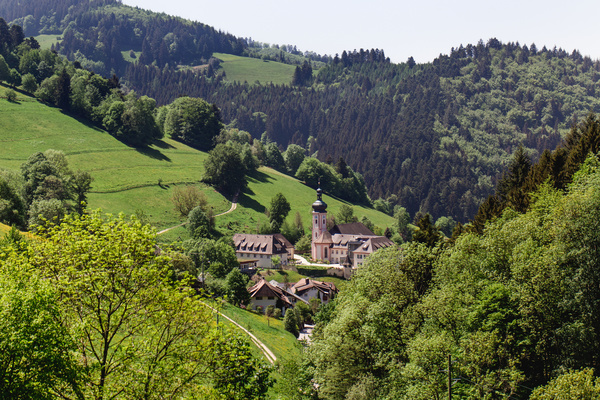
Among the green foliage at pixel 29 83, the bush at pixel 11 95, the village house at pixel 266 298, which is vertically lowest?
the village house at pixel 266 298

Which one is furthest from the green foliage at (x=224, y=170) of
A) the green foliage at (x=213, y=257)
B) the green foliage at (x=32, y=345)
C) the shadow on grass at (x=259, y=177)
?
the green foliage at (x=32, y=345)

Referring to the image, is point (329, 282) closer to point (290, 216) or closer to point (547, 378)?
point (290, 216)

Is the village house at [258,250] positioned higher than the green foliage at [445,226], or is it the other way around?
the village house at [258,250]

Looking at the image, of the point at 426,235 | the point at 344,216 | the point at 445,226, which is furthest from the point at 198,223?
the point at 445,226

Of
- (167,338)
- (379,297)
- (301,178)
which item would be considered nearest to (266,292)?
(379,297)

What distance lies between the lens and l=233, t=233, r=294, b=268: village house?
334ft

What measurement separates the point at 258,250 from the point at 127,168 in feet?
Result: 115

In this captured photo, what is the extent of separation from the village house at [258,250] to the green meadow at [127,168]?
3859 mm

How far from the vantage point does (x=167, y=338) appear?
64.1ft

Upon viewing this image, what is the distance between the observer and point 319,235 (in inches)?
4643

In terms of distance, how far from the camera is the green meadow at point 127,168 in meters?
100

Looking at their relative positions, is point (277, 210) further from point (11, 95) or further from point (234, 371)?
point (234, 371)

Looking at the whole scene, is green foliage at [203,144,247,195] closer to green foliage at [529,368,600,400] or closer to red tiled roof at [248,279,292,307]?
red tiled roof at [248,279,292,307]

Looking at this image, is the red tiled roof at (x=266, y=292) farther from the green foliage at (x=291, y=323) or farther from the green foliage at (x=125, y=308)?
the green foliage at (x=125, y=308)
